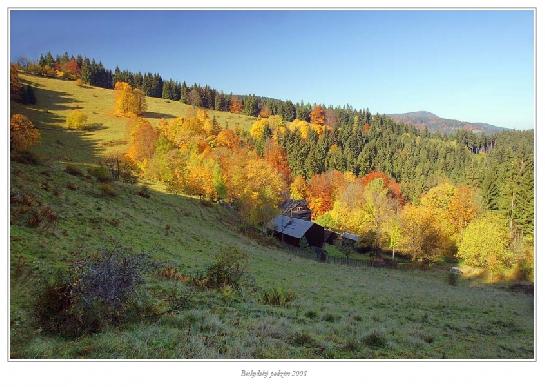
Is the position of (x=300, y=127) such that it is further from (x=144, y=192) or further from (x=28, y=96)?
(x=28, y=96)

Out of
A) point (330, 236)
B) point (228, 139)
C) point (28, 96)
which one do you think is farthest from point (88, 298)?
point (330, 236)

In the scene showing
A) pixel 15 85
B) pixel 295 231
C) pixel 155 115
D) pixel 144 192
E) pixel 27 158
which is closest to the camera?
pixel 15 85

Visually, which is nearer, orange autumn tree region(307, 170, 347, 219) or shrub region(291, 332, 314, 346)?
shrub region(291, 332, 314, 346)

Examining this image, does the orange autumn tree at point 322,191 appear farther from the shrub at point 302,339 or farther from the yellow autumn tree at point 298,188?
the shrub at point 302,339

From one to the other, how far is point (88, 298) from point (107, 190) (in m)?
9.57

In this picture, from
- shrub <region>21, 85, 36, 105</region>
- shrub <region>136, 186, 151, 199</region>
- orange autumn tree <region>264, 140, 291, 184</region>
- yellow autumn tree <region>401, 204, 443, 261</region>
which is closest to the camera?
shrub <region>21, 85, 36, 105</region>

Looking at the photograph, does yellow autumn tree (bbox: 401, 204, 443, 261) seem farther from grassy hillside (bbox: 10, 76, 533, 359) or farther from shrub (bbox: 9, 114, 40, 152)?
shrub (bbox: 9, 114, 40, 152)

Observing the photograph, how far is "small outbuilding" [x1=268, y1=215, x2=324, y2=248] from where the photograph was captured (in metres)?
27.4

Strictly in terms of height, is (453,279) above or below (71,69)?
below

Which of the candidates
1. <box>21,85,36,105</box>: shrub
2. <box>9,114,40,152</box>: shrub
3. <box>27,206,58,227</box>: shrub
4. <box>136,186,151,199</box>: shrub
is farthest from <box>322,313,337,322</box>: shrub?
<box>136,186,151,199</box>: shrub

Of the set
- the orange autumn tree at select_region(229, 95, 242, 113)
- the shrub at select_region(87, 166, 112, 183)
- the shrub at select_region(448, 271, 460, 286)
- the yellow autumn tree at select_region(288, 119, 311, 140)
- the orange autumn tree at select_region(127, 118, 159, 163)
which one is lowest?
the shrub at select_region(448, 271, 460, 286)

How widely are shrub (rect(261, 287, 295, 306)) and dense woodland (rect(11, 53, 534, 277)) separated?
6801 mm

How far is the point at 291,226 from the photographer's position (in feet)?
101

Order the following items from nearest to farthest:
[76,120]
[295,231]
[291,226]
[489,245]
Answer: [76,120] → [489,245] → [291,226] → [295,231]
